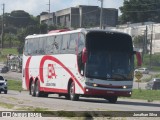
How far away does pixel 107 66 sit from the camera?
3212cm

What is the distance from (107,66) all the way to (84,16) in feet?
436

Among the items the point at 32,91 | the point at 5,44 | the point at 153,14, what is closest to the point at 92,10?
the point at 153,14

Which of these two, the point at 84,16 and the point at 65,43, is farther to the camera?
the point at 84,16

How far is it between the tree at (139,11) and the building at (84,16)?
10.9m

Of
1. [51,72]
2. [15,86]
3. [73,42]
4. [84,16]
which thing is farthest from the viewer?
[84,16]

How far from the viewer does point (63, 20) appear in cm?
16512

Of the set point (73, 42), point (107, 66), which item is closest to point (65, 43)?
point (73, 42)

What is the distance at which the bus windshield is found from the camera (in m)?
32.1

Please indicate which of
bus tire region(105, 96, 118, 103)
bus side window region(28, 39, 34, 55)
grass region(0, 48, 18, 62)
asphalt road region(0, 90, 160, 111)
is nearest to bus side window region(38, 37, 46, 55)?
bus side window region(28, 39, 34, 55)

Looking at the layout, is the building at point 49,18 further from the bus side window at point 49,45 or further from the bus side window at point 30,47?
the bus side window at point 49,45

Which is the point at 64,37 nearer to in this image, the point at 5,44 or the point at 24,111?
the point at 24,111

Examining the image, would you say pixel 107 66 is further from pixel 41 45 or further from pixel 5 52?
pixel 5 52

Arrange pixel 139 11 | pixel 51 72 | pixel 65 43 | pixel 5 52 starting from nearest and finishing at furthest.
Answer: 1. pixel 65 43
2. pixel 51 72
3. pixel 5 52
4. pixel 139 11

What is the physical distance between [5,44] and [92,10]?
3009cm
